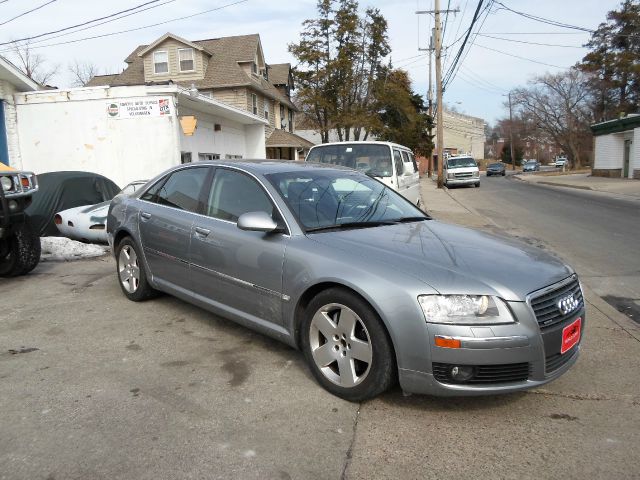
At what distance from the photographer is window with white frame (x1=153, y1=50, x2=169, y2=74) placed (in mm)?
27531

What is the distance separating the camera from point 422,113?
49.4 meters

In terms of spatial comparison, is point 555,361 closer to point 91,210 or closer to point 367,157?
point 367,157

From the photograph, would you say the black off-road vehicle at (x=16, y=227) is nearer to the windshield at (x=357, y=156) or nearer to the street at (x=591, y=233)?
the windshield at (x=357, y=156)

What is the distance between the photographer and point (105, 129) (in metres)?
14.1

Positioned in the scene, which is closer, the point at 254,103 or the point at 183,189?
the point at 183,189

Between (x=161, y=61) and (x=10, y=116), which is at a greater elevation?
(x=161, y=61)

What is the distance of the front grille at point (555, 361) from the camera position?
3.01m

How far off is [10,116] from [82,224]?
6.73 m

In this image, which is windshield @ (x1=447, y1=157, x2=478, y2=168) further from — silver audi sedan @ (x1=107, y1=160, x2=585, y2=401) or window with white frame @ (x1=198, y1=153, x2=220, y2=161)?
silver audi sedan @ (x1=107, y1=160, x2=585, y2=401)

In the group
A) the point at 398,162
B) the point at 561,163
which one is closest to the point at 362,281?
the point at 398,162

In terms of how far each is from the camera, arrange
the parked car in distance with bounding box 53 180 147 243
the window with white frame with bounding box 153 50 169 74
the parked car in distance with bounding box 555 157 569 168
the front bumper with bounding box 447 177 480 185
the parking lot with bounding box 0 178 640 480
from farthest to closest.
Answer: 1. the parked car in distance with bounding box 555 157 569 168
2. the front bumper with bounding box 447 177 480 185
3. the window with white frame with bounding box 153 50 169 74
4. the parked car in distance with bounding box 53 180 147 243
5. the parking lot with bounding box 0 178 640 480

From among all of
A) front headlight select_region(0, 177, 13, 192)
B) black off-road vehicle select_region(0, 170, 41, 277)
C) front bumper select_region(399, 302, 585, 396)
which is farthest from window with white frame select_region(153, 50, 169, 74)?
front bumper select_region(399, 302, 585, 396)

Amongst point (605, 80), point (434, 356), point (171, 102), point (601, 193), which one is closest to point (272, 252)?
point (434, 356)

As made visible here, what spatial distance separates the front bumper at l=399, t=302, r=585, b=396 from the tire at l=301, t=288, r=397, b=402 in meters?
0.17
